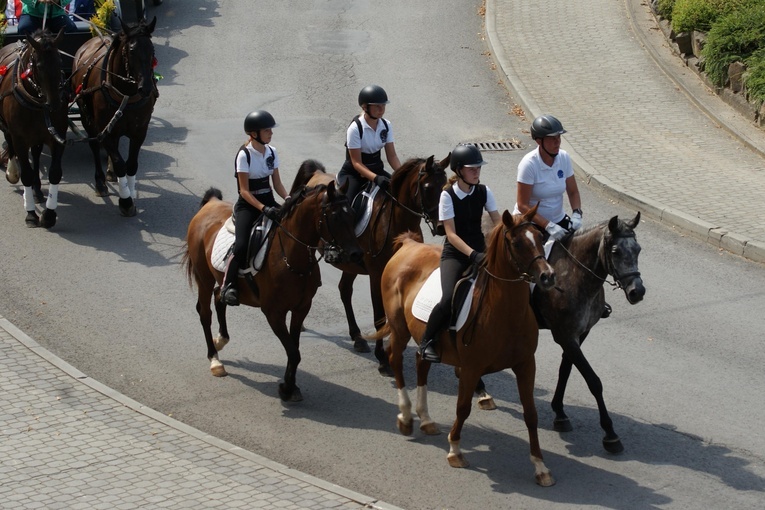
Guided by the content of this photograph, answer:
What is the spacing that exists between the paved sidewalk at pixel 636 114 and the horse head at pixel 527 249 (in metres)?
7.05

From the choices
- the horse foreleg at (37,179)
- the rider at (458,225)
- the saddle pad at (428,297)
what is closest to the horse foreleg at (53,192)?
the horse foreleg at (37,179)

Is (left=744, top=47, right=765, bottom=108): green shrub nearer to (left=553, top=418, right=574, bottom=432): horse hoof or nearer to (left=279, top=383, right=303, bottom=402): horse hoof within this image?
(left=553, top=418, right=574, bottom=432): horse hoof

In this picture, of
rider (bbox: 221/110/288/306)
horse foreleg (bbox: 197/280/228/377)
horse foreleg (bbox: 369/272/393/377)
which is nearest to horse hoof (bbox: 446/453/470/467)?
horse foreleg (bbox: 369/272/393/377)

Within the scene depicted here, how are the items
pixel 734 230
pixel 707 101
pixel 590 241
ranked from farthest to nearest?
1. pixel 707 101
2. pixel 734 230
3. pixel 590 241

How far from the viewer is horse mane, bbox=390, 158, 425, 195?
11734mm

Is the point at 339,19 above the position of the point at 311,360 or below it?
above

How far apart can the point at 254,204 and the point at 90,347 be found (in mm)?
2985

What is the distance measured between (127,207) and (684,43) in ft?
39.7

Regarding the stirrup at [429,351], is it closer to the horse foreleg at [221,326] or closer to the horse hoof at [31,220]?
the horse foreleg at [221,326]

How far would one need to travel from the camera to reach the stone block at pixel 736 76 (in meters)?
19.8

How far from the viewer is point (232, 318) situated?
44.4 ft

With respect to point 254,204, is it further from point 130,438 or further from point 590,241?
point 590,241

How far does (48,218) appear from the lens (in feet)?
53.1

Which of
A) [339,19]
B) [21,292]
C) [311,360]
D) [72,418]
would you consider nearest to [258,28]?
[339,19]
